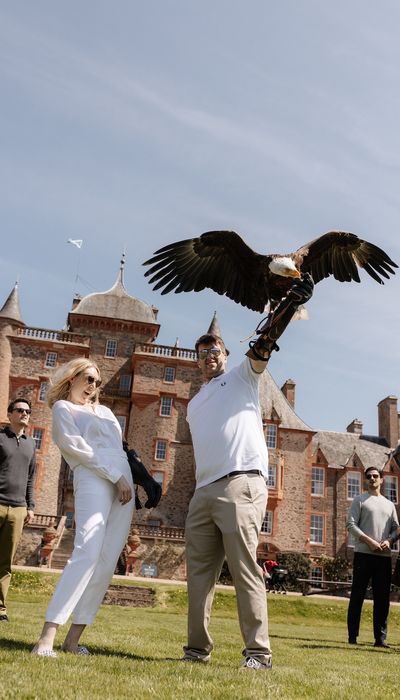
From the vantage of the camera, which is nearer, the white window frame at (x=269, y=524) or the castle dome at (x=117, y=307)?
the white window frame at (x=269, y=524)

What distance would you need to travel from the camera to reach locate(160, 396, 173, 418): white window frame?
38.3m

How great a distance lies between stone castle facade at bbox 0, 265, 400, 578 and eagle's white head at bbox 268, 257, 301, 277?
1145 inches

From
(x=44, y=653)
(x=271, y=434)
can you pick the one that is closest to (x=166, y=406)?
(x=271, y=434)

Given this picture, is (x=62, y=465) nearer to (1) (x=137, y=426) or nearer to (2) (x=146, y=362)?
(1) (x=137, y=426)

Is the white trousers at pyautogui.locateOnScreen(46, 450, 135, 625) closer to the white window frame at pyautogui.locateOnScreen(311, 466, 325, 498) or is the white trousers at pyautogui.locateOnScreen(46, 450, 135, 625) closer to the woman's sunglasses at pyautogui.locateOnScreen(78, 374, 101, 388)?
the woman's sunglasses at pyautogui.locateOnScreen(78, 374, 101, 388)

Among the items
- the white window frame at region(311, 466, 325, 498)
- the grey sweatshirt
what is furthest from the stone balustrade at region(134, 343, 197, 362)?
the grey sweatshirt

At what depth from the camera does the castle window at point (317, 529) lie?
41.6 meters

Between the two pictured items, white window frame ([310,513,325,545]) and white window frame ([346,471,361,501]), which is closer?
white window frame ([310,513,325,545])

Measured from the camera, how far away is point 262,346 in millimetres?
4422

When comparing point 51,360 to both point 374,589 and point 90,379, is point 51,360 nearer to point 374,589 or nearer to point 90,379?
point 374,589

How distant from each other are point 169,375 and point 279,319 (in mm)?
34745

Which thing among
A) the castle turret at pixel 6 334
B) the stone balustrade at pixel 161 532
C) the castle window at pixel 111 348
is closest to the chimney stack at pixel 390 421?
the stone balustrade at pixel 161 532

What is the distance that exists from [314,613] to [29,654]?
13.2 metres

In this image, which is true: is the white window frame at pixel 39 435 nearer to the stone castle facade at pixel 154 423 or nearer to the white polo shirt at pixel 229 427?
the stone castle facade at pixel 154 423
